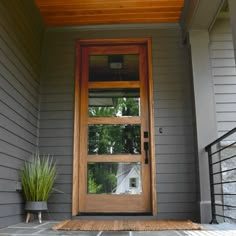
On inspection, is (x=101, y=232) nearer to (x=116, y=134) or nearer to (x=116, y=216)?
(x=116, y=216)

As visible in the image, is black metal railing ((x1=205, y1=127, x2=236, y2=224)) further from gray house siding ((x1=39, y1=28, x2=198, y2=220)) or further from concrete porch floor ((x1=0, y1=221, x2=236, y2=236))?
concrete porch floor ((x1=0, y1=221, x2=236, y2=236))

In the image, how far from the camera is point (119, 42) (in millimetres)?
4191

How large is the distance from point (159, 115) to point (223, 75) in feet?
2.98

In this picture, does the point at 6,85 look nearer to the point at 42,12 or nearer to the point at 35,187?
the point at 35,187

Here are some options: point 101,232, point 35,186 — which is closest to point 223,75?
point 101,232

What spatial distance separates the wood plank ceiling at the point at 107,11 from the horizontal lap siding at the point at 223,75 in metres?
0.57

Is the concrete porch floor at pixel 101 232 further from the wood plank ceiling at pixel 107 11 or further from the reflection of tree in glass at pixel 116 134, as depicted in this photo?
the wood plank ceiling at pixel 107 11

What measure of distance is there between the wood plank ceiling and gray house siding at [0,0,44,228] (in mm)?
236

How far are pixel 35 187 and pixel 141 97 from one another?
1.71m

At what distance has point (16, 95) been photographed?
3.22 metres

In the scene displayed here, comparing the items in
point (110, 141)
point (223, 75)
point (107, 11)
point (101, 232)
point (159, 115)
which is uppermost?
point (107, 11)

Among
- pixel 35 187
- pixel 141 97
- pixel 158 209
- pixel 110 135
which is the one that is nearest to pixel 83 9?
pixel 141 97

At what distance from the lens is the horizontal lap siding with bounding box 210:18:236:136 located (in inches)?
146

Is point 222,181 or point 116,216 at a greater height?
point 222,181
